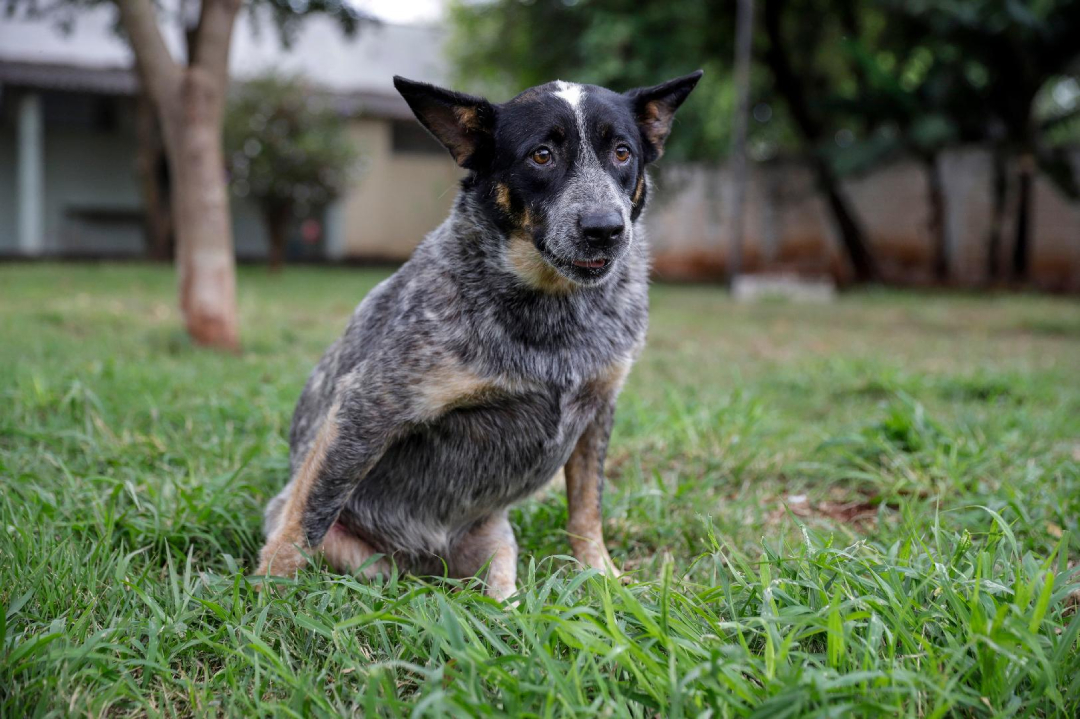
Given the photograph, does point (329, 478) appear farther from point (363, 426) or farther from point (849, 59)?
point (849, 59)

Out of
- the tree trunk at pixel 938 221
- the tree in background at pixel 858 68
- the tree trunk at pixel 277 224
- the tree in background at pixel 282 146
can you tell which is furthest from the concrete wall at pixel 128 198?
the tree trunk at pixel 938 221

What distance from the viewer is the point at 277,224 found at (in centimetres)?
1477

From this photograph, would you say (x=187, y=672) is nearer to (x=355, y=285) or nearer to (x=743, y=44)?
(x=355, y=285)

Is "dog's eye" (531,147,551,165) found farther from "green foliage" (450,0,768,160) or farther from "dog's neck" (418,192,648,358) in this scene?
"green foliage" (450,0,768,160)

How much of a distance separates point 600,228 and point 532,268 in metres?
0.28

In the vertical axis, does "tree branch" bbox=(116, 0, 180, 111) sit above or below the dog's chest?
above

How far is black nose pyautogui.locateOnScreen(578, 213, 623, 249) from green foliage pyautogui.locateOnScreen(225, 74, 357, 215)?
12.5m

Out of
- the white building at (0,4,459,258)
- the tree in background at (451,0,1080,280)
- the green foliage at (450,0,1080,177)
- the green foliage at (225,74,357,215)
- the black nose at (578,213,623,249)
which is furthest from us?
the white building at (0,4,459,258)

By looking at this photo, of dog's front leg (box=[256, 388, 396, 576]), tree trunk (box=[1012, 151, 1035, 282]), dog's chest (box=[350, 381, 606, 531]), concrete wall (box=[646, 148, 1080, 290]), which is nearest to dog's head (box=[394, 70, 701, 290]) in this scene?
dog's chest (box=[350, 381, 606, 531])

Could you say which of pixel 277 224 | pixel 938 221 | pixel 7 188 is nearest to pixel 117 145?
pixel 7 188

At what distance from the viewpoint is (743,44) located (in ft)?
41.9

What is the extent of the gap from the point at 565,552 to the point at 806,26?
50.2ft

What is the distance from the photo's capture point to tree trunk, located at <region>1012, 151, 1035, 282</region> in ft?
44.6

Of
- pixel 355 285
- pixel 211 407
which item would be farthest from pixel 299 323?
pixel 355 285
